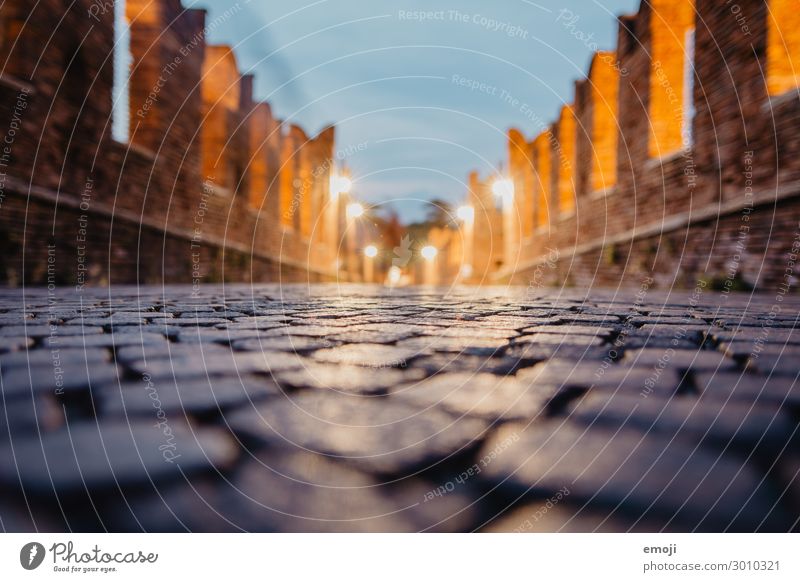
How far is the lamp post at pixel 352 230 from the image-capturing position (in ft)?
82.9

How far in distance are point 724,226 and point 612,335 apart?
6.14 meters

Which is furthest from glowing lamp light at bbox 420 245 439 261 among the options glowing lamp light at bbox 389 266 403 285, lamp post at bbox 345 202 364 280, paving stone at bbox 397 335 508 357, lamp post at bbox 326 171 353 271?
paving stone at bbox 397 335 508 357

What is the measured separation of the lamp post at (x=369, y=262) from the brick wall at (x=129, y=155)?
58.5 feet

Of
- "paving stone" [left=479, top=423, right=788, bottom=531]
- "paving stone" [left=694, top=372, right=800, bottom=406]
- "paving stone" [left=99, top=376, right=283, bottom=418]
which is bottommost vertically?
"paving stone" [left=479, top=423, right=788, bottom=531]

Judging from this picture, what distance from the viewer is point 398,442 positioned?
791 millimetres

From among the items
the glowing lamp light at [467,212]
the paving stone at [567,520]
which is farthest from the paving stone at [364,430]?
the glowing lamp light at [467,212]

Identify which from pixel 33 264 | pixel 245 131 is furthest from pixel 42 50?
pixel 245 131

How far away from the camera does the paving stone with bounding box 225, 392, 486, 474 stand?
74cm

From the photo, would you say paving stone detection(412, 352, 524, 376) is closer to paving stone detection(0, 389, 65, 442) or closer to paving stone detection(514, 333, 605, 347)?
paving stone detection(514, 333, 605, 347)

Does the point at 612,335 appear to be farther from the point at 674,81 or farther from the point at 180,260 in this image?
the point at 180,260

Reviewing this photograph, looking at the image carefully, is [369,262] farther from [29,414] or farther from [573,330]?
[29,414]

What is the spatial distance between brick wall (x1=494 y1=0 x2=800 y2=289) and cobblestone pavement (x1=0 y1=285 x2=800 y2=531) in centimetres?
596

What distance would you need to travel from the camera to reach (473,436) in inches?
32.2

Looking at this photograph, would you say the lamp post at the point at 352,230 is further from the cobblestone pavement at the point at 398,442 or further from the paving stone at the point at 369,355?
the cobblestone pavement at the point at 398,442
